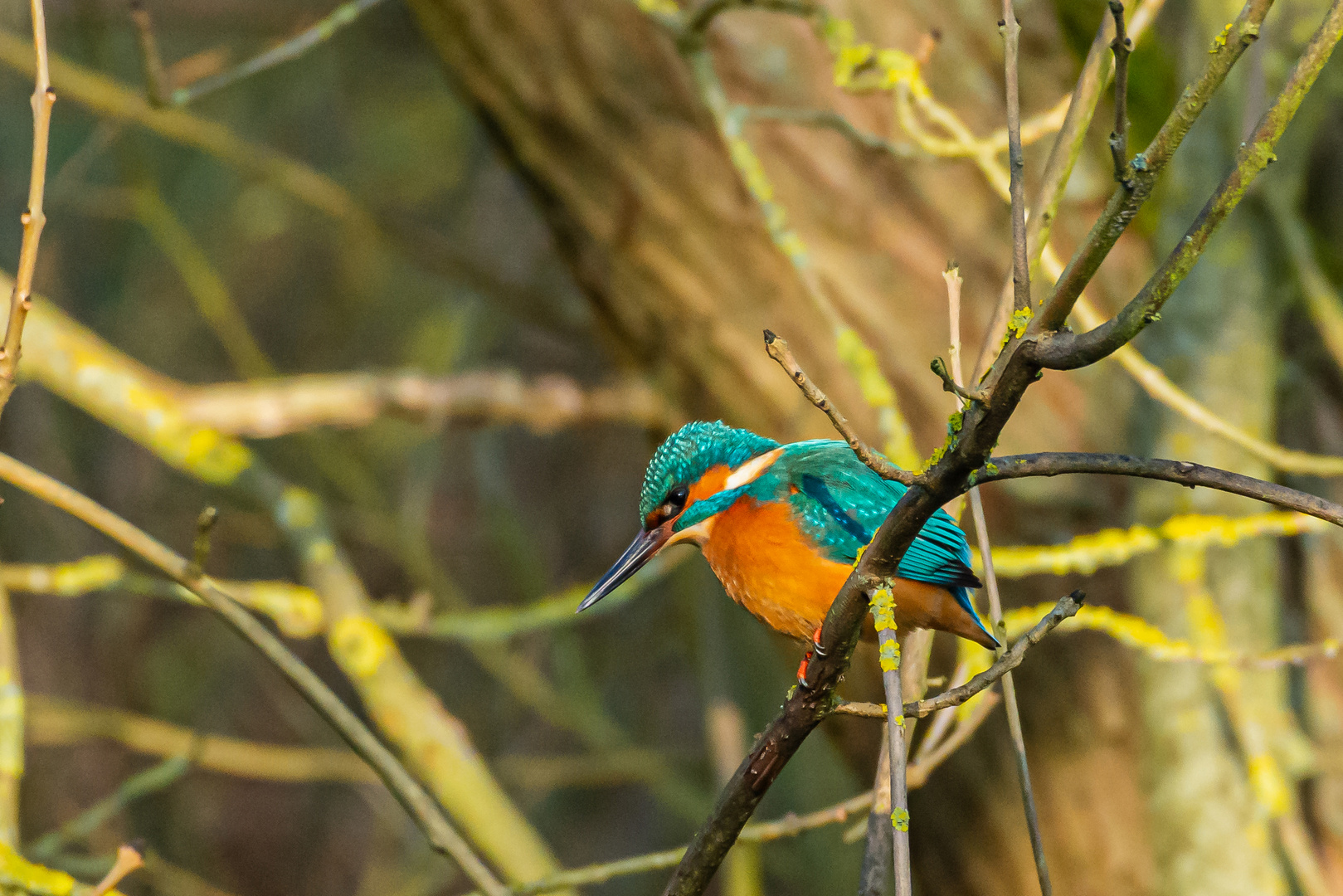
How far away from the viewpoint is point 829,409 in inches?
27.9

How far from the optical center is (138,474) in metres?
6.89

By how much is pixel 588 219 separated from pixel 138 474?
5.28m

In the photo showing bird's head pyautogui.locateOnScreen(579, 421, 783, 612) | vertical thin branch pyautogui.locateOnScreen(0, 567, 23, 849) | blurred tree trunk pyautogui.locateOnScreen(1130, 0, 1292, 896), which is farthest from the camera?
blurred tree trunk pyautogui.locateOnScreen(1130, 0, 1292, 896)

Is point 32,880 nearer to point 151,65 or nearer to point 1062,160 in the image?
point 151,65

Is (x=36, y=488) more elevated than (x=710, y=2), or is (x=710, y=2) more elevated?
(x=710, y=2)

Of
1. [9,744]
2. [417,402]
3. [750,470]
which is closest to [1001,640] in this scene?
[750,470]

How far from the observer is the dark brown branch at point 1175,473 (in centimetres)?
67

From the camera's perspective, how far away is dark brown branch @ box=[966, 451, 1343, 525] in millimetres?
666

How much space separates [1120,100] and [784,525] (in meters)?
0.78

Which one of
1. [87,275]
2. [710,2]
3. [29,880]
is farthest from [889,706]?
[87,275]

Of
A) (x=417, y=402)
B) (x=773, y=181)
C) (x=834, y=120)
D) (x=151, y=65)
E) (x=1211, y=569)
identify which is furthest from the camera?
(x=417, y=402)

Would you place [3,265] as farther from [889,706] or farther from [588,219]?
[889,706]

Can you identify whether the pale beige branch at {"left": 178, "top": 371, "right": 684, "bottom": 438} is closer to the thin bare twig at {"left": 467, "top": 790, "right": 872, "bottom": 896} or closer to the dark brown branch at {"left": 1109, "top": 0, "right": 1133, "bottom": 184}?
the thin bare twig at {"left": 467, "top": 790, "right": 872, "bottom": 896}

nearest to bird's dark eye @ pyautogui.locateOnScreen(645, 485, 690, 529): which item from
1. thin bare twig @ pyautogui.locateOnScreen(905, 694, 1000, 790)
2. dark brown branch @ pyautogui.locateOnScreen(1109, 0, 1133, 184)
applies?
thin bare twig @ pyautogui.locateOnScreen(905, 694, 1000, 790)
